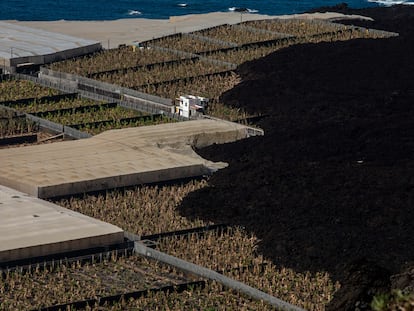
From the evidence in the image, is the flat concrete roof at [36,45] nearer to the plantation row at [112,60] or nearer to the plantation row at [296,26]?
the plantation row at [112,60]

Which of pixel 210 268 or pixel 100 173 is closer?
pixel 210 268

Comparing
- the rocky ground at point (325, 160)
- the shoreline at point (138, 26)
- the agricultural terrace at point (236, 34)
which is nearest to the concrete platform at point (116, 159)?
the rocky ground at point (325, 160)

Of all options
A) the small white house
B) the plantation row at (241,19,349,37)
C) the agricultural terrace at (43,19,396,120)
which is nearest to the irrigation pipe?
the small white house

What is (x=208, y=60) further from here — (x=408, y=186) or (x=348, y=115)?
(x=408, y=186)

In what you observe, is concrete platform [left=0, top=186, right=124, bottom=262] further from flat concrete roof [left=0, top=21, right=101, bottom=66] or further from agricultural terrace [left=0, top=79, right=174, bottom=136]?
flat concrete roof [left=0, top=21, right=101, bottom=66]

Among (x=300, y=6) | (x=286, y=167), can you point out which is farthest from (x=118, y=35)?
(x=300, y=6)
